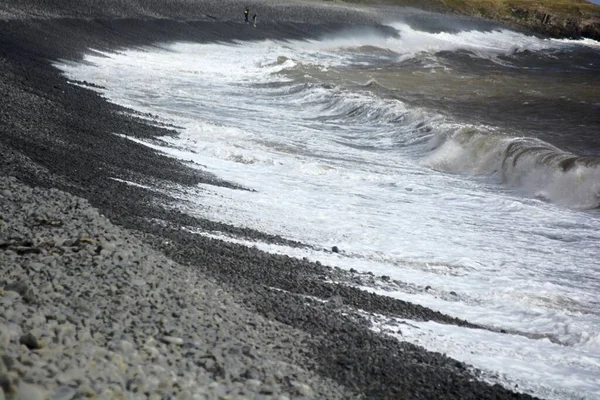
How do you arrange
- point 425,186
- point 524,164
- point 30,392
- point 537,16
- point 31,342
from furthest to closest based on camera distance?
point 537,16 < point 524,164 < point 425,186 < point 31,342 < point 30,392

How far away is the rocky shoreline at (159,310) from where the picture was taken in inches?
168

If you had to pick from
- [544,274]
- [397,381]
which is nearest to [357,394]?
[397,381]

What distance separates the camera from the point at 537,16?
374 ft

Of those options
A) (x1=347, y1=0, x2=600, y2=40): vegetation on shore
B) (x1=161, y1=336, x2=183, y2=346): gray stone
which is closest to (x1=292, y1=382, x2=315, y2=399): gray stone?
(x1=161, y1=336, x2=183, y2=346): gray stone

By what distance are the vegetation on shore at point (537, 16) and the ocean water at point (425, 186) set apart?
267ft

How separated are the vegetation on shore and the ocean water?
3203 inches

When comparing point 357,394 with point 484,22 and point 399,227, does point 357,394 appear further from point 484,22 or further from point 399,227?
point 484,22

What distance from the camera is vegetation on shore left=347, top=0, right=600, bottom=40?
362 feet

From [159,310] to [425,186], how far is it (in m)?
9.32

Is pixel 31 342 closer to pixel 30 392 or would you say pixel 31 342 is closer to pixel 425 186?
pixel 30 392

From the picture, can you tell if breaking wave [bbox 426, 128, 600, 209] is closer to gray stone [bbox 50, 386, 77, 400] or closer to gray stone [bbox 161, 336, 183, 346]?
gray stone [bbox 161, 336, 183, 346]

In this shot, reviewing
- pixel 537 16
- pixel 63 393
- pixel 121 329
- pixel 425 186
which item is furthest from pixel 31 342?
pixel 537 16

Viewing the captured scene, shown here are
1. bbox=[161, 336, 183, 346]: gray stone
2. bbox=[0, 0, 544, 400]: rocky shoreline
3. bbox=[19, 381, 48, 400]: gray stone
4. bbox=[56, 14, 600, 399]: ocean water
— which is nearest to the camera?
bbox=[19, 381, 48, 400]: gray stone

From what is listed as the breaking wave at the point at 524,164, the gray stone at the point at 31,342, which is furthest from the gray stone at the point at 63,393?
the breaking wave at the point at 524,164
